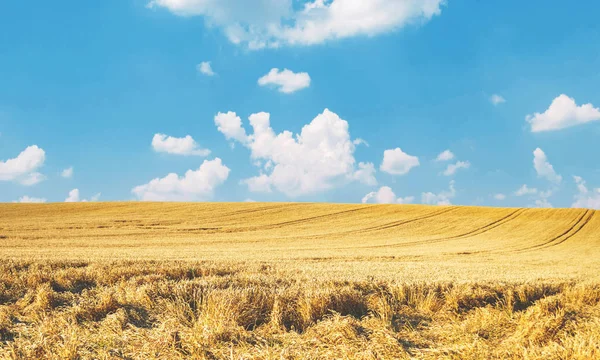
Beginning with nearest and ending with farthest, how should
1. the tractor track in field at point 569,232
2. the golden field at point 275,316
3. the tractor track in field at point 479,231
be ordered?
1. the golden field at point 275,316
2. the tractor track in field at point 479,231
3. the tractor track in field at point 569,232

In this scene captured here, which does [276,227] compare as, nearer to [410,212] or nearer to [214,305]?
[410,212]

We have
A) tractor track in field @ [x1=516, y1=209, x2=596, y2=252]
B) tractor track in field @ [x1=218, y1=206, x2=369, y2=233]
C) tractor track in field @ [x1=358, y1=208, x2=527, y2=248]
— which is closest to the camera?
tractor track in field @ [x1=358, y1=208, x2=527, y2=248]

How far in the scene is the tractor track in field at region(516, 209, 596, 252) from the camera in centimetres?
3739

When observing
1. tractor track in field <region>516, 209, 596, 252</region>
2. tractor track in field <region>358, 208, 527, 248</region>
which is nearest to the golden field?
tractor track in field <region>358, 208, 527, 248</region>

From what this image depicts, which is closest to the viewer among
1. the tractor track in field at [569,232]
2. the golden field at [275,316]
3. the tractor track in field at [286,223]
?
the golden field at [275,316]

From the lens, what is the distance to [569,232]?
46.6 metres

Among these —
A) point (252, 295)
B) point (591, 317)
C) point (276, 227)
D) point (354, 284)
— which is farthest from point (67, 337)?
point (276, 227)

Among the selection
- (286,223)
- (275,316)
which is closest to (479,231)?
(286,223)

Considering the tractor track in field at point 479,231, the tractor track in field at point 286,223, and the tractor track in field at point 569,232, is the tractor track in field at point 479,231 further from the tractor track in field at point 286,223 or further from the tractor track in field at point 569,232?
the tractor track in field at point 286,223

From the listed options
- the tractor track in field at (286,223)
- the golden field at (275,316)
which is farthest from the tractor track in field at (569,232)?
the golden field at (275,316)

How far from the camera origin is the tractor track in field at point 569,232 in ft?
123

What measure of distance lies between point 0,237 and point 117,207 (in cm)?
2517

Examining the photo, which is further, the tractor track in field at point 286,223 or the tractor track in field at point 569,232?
the tractor track in field at point 286,223

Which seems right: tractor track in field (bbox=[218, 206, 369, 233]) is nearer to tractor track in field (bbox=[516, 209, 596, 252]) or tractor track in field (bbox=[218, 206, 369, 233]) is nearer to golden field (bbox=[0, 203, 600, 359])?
tractor track in field (bbox=[516, 209, 596, 252])
